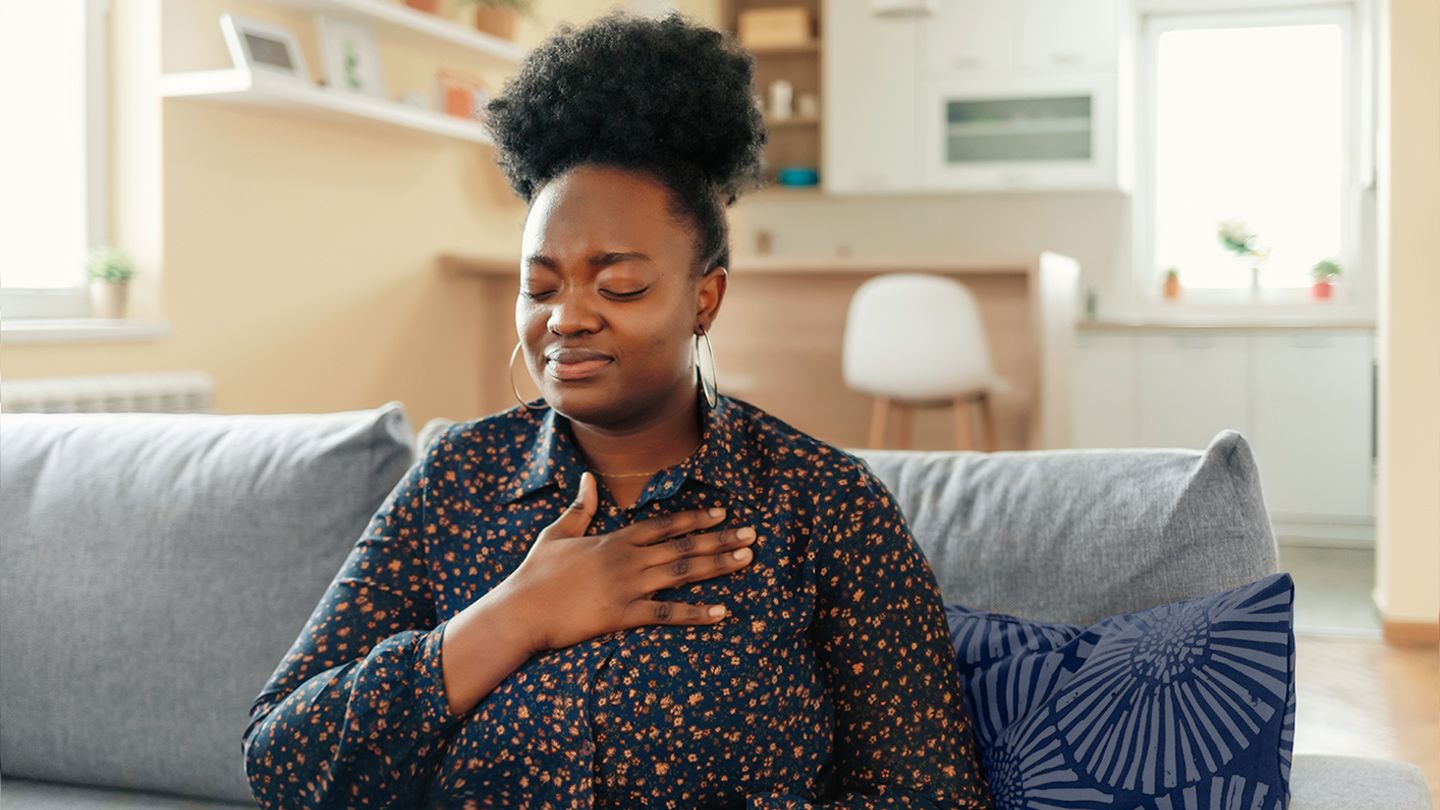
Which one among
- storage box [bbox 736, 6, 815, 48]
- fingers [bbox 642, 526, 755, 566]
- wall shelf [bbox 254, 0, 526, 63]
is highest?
storage box [bbox 736, 6, 815, 48]

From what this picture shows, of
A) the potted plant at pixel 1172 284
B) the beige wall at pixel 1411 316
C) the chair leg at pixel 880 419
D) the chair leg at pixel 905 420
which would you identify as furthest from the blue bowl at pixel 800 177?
the beige wall at pixel 1411 316

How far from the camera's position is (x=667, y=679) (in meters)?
1.10

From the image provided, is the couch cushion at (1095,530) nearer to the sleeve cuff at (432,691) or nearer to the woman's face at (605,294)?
the woman's face at (605,294)

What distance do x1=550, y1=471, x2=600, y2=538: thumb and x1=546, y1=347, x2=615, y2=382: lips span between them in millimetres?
99

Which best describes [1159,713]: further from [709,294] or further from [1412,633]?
[1412,633]

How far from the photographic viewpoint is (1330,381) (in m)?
5.64

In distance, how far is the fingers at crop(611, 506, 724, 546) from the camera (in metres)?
1.16

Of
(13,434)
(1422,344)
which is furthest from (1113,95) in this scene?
(13,434)

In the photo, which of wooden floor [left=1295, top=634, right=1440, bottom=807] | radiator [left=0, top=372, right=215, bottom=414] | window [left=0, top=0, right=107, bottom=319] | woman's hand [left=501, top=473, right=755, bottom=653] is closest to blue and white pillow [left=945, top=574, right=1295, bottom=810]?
woman's hand [left=501, top=473, right=755, bottom=653]

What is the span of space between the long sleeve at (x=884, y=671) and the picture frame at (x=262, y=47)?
9.13 feet

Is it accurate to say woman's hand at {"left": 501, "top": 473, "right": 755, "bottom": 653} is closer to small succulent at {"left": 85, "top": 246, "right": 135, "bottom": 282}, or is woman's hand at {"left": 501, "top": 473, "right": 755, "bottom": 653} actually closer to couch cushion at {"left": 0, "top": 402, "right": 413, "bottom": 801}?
couch cushion at {"left": 0, "top": 402, "right": 413, "bottom": 801}

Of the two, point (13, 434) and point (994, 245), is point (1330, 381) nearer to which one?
point (994, 245)

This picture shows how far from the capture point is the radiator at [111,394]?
9.76ft

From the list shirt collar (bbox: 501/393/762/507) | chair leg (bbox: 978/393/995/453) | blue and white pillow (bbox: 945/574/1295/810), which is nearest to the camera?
blue and white pillow (bbox: 945/574/1295/810)
